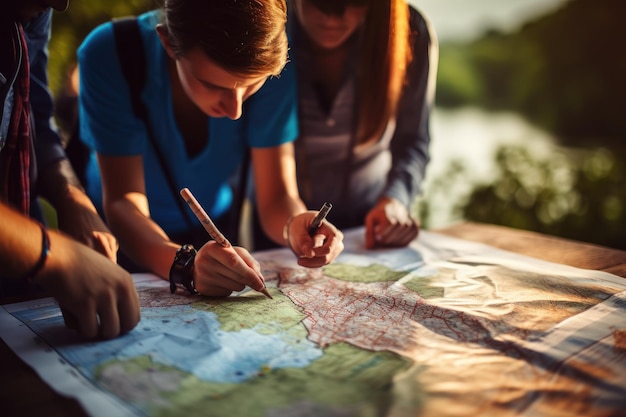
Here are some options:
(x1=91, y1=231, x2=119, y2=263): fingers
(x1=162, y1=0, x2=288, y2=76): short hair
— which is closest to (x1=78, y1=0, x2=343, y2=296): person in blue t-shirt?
(x1=162, y1=0, x2=288, y2=76): short hair

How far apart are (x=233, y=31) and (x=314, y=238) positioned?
0.40 m

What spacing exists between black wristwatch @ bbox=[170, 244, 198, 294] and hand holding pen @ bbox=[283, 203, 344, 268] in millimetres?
209

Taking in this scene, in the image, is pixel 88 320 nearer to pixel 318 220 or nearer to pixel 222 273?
pixel 222 273

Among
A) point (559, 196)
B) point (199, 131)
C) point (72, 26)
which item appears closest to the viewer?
point (199, 131)

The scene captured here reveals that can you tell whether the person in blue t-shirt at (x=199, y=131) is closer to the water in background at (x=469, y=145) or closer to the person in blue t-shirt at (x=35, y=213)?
the person in blue t-shirt at (x=35, y=213)

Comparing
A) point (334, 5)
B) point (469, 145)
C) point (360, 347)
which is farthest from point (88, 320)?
point (469, 145)

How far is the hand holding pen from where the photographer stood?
1.04 meters

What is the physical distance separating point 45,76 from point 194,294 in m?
0.54

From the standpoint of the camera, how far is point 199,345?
74 centimetres

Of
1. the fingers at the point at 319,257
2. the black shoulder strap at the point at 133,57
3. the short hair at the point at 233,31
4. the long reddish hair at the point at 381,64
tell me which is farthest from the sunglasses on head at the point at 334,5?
the fingers at the point at 319,257

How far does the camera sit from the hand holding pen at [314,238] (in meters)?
1.04

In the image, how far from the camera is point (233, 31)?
2.89ft

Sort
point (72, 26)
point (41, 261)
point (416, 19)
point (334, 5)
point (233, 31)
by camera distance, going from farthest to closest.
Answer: point (72, 26) < point (416, 19) < point (334, 5) < point (233, 31) < point (41, 261)

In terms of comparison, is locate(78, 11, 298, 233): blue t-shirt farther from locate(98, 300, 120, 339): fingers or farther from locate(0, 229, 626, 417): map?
locate(98, 300, 120, 339): fingers
